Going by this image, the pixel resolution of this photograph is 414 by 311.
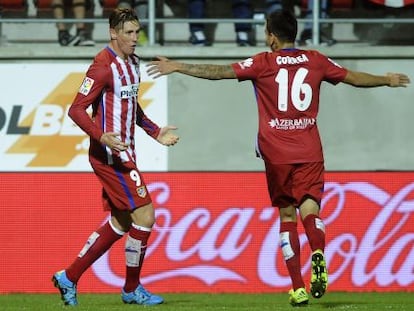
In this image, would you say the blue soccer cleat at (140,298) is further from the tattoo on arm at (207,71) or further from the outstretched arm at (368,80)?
the outstretched arm at (368,80)

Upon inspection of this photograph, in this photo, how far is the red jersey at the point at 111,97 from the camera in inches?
329

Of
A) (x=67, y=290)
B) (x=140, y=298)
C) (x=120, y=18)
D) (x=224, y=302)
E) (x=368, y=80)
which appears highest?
(x=120, y=18)

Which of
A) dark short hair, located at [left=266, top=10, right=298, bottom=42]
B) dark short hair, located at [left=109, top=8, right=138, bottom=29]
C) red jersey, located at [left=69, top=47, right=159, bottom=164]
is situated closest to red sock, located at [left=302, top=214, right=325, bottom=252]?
dark short hair, located at [left=266, top=10, right=298, bottom=42]

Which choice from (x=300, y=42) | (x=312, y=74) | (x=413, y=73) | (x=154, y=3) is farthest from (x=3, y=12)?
(x=312, y=74)

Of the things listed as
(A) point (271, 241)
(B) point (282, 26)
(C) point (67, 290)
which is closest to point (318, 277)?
(B) point (282, 26)

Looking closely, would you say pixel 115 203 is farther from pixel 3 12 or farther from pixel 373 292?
pixel 3 12

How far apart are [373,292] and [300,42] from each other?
124 inches

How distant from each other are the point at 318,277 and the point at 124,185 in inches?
67.0

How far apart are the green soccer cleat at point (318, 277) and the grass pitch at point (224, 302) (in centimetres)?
41

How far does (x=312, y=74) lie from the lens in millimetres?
8250

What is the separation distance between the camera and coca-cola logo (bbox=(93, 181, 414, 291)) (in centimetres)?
1151

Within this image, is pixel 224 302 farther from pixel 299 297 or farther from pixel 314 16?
pixel 314 16

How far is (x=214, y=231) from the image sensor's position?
456 inches

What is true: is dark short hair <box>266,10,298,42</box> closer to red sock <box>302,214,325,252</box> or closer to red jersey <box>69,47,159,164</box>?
red jersey <box>69,47,159,164</box>
